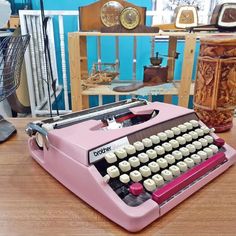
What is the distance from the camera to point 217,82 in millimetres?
649

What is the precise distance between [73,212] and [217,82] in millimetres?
474

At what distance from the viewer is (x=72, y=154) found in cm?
44

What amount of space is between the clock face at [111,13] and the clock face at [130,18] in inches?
2.2

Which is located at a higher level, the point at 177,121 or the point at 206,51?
the point at 206,51

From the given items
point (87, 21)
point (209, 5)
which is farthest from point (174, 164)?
point (209, 5)

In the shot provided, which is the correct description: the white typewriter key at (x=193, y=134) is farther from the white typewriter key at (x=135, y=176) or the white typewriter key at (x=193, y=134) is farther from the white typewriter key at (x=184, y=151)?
the white typewriter key at (x=135, y=176)

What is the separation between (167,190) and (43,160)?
0.27 meters

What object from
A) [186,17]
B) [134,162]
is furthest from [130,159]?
[186,17]

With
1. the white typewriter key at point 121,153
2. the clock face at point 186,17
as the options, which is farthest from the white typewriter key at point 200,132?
the clock face at point 186,17

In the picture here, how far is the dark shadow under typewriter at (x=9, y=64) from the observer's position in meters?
0.64

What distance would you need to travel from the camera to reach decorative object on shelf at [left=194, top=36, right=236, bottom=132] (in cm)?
63

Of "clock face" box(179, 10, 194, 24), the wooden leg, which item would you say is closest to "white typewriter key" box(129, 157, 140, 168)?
the wooden leg

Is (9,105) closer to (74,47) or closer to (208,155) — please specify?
(74,47)

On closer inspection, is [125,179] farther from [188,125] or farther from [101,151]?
[188,125]
